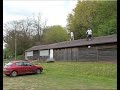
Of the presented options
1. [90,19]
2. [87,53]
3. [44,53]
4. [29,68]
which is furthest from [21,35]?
[90,19]

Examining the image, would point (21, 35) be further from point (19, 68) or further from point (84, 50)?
point (84, 50)

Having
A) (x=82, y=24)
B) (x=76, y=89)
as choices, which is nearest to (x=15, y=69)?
(x=76, y=89)

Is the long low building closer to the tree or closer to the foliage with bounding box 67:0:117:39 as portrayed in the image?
the tree

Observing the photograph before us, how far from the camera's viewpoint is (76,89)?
9102 mm

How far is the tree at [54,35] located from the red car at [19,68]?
15239mm

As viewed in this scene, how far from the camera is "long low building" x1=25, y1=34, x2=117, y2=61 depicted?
21322 mm

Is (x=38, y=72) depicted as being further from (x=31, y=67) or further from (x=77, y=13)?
(x=77, y=13)

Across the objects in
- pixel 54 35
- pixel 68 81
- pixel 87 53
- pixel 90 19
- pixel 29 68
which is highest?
pixel 90 19

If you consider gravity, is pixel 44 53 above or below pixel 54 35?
below

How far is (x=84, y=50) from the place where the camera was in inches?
978

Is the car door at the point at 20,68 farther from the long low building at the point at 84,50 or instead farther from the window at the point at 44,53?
the window at the point at 44,53

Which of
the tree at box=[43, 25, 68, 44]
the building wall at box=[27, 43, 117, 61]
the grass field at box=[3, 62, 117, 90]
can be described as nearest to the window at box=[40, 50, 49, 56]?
the tree at box=[43, 25, 68, 44]

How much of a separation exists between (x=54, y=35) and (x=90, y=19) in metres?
7.59

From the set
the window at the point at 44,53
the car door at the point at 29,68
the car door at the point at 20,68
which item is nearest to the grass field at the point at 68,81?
the car door at the point at 20,68
